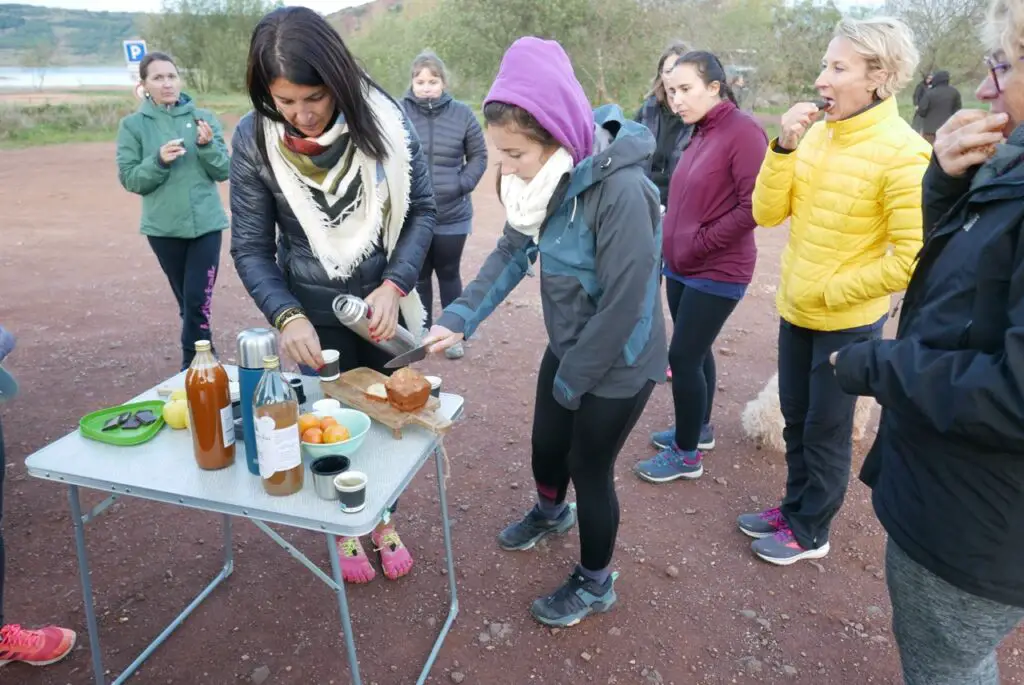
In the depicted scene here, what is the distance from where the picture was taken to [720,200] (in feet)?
9.79

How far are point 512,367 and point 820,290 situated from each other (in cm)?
261

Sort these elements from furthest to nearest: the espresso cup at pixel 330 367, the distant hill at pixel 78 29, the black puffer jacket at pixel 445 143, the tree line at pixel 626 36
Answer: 1. the distant hill at pixel 78 29
2. the tree line at pixel 626 36
3. the black puffer jacket at pixel 445 143
4. the espresso cup at pixel 330 367

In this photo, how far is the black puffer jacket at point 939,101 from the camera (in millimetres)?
10414

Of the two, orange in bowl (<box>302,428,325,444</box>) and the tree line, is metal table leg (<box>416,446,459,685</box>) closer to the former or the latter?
orange in bowl (<box>302,428,325,444</box>)

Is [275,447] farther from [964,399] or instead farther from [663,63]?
[663,63]

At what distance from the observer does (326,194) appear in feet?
7.41

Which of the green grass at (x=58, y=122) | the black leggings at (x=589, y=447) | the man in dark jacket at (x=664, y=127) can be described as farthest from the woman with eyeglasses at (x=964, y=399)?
the green grass at (x=58, y=122)

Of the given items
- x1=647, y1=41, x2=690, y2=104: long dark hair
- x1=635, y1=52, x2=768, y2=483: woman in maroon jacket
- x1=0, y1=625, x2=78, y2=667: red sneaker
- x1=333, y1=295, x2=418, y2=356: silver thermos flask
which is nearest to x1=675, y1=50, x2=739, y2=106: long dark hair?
x1=635, y1=52, x2=768, y2=483: woman in maroon jacket

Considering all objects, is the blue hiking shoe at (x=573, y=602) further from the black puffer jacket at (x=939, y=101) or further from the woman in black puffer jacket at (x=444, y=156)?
the black puffer jacket at (x=939, y=101)

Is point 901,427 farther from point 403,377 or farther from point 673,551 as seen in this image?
point 673,551

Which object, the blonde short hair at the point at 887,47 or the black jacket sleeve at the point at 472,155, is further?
the black jacket sleeve at the point at 472,155

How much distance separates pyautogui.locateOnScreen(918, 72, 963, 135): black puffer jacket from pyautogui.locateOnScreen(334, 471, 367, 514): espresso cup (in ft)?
38.2

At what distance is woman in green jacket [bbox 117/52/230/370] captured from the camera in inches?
153

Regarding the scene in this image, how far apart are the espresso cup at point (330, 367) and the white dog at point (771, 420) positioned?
2.44 m
